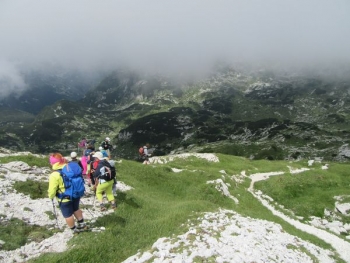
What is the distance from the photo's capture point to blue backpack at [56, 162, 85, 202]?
1535 cm

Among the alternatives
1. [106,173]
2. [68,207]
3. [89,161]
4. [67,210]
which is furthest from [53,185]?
[89,161]

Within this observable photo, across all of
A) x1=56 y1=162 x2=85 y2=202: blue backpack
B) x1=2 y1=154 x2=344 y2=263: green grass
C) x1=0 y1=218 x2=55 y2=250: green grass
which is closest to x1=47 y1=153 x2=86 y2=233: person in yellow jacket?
x1=56 y1=162 x2=85 y2=202: blue backpack

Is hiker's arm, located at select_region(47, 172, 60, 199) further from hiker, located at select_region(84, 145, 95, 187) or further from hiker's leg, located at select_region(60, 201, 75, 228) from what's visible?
hiker, located at select_region(84, 145, 95, 187)

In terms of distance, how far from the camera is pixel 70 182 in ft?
50.6

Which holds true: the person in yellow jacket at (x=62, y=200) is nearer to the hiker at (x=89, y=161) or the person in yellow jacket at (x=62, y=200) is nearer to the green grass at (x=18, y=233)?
the green grass at (x=18, y=233)

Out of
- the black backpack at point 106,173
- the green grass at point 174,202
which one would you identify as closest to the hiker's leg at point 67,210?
the green grass at point 174,202

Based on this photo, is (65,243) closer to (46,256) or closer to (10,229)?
(46,256)

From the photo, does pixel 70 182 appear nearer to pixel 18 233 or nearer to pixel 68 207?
pixel 68 207

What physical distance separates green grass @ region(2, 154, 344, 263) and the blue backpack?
7.90 feet

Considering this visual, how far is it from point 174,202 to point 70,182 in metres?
13.9

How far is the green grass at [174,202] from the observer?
1541 centimetres

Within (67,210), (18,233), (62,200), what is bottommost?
(18,233)

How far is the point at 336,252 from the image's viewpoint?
22375mm

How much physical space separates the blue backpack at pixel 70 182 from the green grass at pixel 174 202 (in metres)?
2.41
